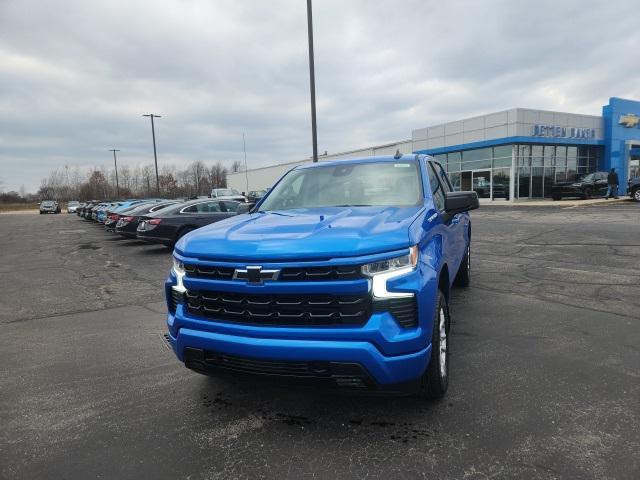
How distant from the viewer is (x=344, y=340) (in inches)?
102

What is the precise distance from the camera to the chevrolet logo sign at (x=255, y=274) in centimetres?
269

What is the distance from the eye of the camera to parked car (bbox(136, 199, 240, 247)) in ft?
41.6

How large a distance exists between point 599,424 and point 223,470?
2.43 meters

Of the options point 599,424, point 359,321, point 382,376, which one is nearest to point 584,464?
point 599,424

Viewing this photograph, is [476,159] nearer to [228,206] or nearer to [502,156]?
[502,156]

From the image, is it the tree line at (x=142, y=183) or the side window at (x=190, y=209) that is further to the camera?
the tree line at (x=142, y=183)

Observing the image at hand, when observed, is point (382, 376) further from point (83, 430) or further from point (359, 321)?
point (83, 430)

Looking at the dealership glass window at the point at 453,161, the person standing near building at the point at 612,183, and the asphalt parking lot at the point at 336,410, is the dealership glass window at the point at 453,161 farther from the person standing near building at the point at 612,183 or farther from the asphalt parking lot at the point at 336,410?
the asphalt parking lot at the point at 336,410

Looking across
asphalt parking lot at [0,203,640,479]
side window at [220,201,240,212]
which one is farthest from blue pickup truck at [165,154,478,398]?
side window at [220,201,240,212]

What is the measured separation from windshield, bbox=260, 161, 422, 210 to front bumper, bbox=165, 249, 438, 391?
4.27 ft

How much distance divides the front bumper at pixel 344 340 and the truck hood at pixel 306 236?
0.19 meters

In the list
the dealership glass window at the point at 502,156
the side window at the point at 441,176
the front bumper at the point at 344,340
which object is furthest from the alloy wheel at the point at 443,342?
the dealership glass window at the point at 502,156

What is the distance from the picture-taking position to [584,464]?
8.20 feet

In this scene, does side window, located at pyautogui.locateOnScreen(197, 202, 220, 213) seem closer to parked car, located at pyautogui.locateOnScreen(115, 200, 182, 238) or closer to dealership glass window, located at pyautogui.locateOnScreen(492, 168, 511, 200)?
parked car, located at pyautogui.locateOnScreen(115, 200, 182, 238)
